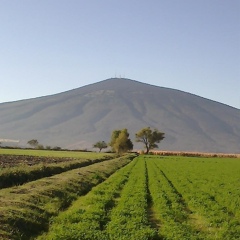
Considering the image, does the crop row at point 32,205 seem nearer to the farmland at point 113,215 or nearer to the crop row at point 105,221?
the farmland at point 113,215

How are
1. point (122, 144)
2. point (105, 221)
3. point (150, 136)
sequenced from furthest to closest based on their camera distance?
point (150, 136), point (122, 144), point (105, 221)

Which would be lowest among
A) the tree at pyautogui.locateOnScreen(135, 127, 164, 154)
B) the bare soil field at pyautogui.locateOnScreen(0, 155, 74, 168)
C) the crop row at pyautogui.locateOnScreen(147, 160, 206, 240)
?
the crop row at pyautogui.locateOnScreen(147, 160, 206, 240)

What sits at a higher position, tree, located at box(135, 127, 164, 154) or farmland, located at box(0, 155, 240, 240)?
tree, located at box(135, 127, 164, 154)

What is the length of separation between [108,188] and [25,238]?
1479cm

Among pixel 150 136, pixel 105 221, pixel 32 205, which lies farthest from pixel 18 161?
pixel 150 136

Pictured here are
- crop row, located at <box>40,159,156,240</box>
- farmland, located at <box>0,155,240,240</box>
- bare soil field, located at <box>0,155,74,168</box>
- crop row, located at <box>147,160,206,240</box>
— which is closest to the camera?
crop row, located at <box>40,159,156,240</box>

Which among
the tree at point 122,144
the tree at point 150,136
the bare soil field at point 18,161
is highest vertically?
the tree at point 150,136

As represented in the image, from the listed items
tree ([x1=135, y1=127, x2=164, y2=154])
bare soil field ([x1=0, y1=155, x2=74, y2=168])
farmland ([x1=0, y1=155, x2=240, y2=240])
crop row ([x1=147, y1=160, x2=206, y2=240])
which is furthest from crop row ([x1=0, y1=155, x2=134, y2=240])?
tree ([x1=135, y1=127, x2=164, y2=154])

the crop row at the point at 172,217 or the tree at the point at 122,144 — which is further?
the tree at the point at 122,144

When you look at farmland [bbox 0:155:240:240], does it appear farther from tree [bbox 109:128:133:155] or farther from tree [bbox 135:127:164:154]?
tree [bbox 135:127:164:154]

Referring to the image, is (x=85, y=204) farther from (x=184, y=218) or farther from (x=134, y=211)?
(x=184, y=218)

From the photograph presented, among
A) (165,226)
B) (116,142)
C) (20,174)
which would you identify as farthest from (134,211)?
(116,142)

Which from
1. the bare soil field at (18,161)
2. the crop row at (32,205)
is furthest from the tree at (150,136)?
the crop row at (32,205)

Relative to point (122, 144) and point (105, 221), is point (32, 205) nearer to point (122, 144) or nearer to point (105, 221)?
point (105, 221)
